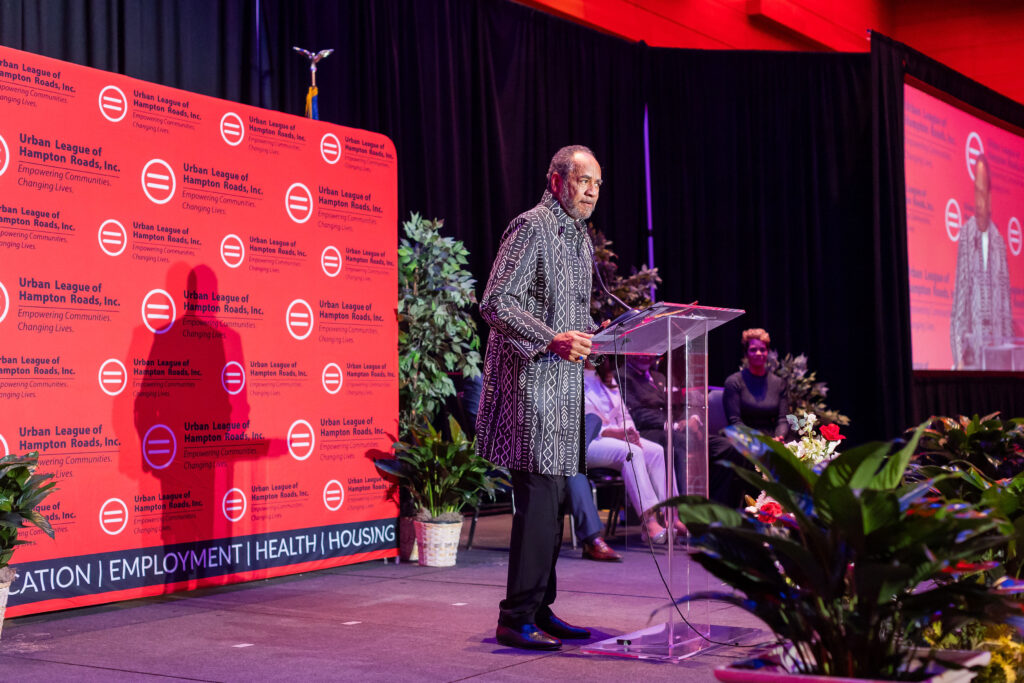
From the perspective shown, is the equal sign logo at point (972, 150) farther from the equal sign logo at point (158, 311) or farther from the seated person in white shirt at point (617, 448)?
the equal sign logo at point (158, 311)

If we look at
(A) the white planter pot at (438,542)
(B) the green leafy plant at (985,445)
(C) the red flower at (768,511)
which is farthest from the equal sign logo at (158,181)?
(B) the green leafy plant at (985,445)

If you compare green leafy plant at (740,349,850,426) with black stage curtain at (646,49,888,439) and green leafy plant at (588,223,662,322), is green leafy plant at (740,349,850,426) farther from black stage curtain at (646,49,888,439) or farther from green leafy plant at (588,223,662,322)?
black stage curtain at (646,49,888,439)

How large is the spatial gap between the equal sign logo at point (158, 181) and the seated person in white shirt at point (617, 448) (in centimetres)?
248

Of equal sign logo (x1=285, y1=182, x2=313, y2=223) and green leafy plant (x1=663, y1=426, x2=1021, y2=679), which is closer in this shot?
green leafy plant (x1=663, y1=426, x2=1021, y2=679)

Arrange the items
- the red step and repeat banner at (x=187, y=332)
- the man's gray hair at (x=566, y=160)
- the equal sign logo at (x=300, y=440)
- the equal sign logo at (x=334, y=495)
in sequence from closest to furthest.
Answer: the man's gray hair at (x=566, y=160)
the red step and repeat banner at (x=187, y=332)
the equal sign logo at (x=300, y=440)
the equal sign logo at (x=334, y=495)

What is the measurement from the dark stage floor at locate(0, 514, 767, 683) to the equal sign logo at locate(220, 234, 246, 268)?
1387 millimetres

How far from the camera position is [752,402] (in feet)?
22.8

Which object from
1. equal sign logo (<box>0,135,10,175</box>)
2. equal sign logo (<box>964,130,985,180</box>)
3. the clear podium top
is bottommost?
the clear podium top

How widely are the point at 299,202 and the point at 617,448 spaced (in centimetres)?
226

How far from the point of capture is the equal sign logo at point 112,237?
4324 millimetres

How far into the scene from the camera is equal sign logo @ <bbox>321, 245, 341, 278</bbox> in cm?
524

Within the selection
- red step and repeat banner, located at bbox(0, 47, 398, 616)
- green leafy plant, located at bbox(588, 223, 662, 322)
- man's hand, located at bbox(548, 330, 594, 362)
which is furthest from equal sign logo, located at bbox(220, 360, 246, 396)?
green leafy plant, located at bbox(588, 223, 662, 322)

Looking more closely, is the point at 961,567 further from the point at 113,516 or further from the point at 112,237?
the point at 112,237

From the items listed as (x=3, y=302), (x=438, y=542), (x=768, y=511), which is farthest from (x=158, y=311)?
(x=768, y=511)
